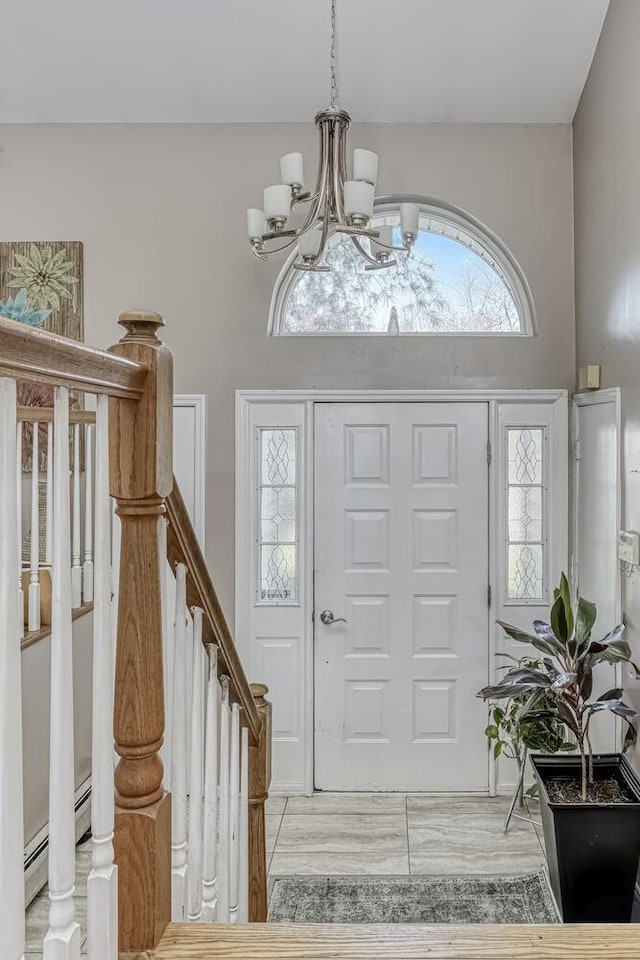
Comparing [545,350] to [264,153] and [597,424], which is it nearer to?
[597,424]

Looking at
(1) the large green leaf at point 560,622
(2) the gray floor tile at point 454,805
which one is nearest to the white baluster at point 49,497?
(1) the large green leaf at point 560,622

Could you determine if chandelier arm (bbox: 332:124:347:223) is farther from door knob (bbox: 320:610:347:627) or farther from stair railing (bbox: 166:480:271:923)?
door knob (bbox: 320:610:347:627)

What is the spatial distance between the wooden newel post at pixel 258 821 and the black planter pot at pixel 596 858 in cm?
102

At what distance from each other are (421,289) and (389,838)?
8.68 ft

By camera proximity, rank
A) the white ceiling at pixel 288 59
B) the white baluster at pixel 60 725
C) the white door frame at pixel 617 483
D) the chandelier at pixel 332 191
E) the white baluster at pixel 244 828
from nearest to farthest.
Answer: the white baluster at pixel 60 725, the white baluster at pixel 244 828, the chandelier at pixel 332 191, the white door frame at pixel 617 483, the white ceiling at pixel 288 59

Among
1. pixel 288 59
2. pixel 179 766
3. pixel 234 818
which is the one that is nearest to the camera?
pixel 179 766

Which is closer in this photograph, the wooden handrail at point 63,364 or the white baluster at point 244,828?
the wooden handrail at point 63,364

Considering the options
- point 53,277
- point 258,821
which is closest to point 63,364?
point 258,821

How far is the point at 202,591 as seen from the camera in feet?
4.54

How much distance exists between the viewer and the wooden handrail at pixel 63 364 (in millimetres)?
613

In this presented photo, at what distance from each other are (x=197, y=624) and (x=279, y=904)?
1791 mm

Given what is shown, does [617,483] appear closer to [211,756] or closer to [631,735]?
[631,735]

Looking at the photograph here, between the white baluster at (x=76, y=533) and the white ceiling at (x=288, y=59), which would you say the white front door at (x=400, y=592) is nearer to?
the white baluster at (x=76, y=533)

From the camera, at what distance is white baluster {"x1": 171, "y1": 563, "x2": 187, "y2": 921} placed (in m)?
1.20
